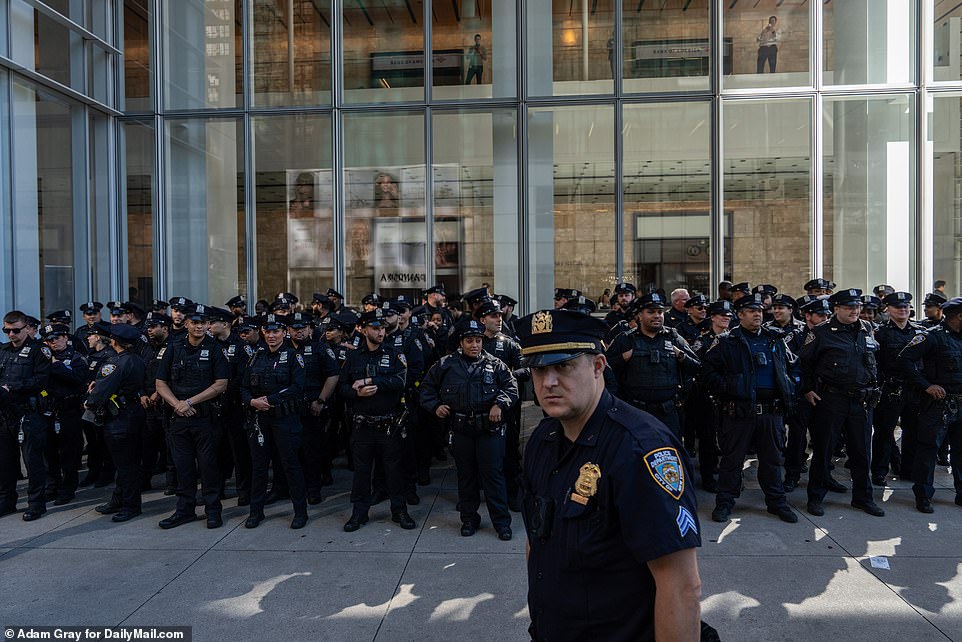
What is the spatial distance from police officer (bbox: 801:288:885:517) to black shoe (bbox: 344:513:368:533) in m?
4.34

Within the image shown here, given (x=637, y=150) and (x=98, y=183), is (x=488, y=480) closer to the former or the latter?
(x=637, y=150)

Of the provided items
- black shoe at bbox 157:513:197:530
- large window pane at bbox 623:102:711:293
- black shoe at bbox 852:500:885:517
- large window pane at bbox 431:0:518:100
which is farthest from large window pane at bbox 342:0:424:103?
black shoe at bbox 852:500:885:517

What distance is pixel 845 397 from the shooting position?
253 inches

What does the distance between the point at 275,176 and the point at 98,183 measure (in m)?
3.49

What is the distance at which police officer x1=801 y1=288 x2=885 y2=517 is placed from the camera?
20.9 ft

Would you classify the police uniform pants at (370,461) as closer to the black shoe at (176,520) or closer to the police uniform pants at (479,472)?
the police uniform pants at (479,472)

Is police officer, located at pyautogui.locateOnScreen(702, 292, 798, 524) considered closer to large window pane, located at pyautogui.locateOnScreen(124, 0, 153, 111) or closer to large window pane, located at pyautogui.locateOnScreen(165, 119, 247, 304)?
large window pane, located at pyautogui.locateOnScreen(165, 119, 247, 304)

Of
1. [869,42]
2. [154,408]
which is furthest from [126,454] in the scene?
[869,42]

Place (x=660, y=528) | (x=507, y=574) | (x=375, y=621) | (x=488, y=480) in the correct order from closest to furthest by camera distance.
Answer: (x=660, y=528), (x=375, y=621), (x=507, y=574), (x=488, y=480)

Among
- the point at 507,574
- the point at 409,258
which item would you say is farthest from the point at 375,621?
the point at 409,258

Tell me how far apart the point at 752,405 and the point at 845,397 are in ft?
3.31

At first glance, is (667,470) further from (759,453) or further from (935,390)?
(935,390)

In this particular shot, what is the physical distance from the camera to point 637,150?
43.3 ft

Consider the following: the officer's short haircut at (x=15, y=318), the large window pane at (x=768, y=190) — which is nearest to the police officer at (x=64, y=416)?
the officer's short haircut at (x=15, y=318)
